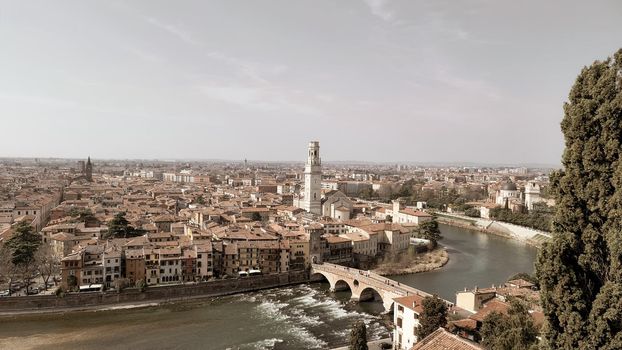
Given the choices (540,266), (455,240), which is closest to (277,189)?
(455,240)

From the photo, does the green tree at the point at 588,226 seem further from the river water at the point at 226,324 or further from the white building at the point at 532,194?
the white building at the point at 532,194

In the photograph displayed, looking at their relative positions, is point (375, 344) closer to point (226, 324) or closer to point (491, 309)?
point (491, 309)

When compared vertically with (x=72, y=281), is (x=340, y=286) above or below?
below

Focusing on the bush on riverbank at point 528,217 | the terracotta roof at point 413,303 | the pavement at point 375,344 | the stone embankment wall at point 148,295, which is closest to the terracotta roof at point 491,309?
the terracotta roof at point 413,303

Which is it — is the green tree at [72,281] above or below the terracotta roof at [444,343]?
below

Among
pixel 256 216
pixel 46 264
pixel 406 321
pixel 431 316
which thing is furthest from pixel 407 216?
pixel 46 264

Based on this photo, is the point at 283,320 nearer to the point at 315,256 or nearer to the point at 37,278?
the point at 315,256
